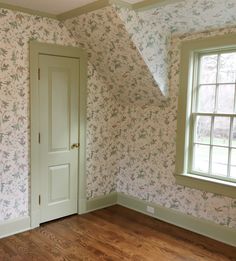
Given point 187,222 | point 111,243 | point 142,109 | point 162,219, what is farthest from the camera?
point 142,109

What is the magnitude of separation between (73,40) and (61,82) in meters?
0.55

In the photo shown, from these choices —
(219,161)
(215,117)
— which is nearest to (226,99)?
(215,117)

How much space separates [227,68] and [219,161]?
1001 mm

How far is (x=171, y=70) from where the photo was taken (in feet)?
11.7

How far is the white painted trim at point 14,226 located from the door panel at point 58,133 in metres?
0.22

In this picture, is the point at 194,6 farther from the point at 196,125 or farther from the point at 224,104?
the point at 196,125

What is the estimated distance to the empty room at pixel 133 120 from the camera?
3053 mm

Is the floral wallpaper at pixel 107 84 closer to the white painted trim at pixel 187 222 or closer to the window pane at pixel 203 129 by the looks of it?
the white painted trim at pixel 187 222

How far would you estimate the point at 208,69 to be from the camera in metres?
3.35

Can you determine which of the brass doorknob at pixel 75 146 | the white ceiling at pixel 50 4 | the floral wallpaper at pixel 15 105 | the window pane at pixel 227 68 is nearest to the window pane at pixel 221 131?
the window pane at pixel 227 68

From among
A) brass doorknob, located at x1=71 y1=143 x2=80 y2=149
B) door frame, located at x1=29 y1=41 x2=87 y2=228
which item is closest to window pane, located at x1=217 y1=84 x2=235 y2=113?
door frame, located at x1=29 y1=41 x2=87 y2=228

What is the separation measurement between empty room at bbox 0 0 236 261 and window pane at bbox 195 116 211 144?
0.01m

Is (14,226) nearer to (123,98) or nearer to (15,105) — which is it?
(15,105)

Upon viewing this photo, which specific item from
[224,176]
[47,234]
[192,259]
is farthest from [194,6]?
[47,234]
